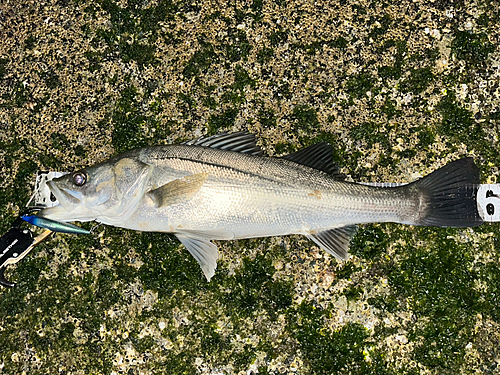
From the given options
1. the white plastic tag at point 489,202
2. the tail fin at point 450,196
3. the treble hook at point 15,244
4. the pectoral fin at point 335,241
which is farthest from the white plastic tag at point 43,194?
the white plastic tag at point 489,202

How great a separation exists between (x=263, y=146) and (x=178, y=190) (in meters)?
0.80

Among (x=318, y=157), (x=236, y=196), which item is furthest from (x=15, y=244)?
(x=318, y=157)

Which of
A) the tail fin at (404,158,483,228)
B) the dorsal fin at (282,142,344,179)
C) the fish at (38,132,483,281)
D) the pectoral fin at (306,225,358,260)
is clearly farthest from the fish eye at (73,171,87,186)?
the tail fin at (404,158,483,228)

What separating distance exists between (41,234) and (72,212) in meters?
0.60

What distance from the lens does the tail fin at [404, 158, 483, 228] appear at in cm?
262

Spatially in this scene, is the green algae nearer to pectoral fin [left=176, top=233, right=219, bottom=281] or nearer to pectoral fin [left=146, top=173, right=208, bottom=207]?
pectoral fin [left=146, top=173, right=208, bottom=207]

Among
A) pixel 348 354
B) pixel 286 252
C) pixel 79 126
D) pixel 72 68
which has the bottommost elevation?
pixel 348 354

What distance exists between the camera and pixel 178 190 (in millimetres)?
2553

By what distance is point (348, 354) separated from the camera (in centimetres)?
280

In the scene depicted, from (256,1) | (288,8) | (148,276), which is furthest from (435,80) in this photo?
(148,276)

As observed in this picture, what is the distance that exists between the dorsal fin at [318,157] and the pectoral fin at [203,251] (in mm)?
811

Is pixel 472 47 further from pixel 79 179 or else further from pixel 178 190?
pixel 79 179

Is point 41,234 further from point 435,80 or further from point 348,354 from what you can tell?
point 435,80

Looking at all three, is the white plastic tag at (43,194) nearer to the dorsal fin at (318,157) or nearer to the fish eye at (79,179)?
the fish eye at (79,179)
